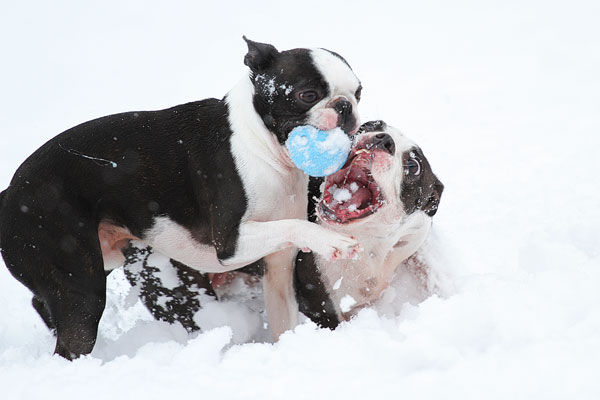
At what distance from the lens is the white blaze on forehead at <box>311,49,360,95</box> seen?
13.0 ft

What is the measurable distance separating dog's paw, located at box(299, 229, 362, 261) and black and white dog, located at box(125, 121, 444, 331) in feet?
0.73

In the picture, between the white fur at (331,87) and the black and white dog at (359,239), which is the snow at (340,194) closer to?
the black and white dog at (359,239)

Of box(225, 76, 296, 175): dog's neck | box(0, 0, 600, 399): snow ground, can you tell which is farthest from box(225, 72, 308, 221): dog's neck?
box(0, 0, 600, 399): snow ground

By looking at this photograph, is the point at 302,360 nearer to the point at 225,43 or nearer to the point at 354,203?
the point at 354,203

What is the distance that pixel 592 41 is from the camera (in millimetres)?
11992

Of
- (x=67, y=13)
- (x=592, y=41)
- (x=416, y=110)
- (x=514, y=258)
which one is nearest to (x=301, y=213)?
(x=514, y=258)

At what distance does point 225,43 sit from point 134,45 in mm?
1730

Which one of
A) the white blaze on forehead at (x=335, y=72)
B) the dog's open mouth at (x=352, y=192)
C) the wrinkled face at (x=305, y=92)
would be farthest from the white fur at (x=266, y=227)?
the white blaze on forehead at (x=335, y=72)

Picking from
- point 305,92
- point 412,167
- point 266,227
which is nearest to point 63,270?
point 266,227

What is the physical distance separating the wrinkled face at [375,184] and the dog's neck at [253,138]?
31 cm

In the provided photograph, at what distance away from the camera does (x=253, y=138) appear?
416cm

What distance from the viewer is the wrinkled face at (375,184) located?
411 centimetres

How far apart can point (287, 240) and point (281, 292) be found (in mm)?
877

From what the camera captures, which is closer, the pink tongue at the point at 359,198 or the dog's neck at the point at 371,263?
the pink tongue at the point at 359,198
